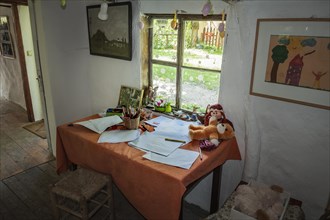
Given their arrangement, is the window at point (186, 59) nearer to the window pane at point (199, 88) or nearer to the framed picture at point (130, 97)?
the window pane at point (199, 88)

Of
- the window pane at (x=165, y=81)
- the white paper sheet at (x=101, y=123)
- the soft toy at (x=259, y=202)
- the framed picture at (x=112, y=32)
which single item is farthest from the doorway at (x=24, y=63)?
the soft toy at (x=259, y=202)

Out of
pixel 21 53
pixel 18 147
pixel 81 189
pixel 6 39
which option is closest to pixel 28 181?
Result: pixel 18 147

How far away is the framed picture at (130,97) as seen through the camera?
241 centimetres

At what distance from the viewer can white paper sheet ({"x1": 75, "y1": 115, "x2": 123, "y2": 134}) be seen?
1.93 m

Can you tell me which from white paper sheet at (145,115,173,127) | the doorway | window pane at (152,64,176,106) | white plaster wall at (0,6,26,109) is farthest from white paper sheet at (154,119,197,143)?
white plaster wall at (0,6,26,109)

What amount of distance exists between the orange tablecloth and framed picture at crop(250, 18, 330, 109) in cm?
51

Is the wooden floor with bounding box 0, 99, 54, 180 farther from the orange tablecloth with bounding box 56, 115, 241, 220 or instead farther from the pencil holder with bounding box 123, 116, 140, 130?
the pencil holder with bounding box 123, 116, 140, 130

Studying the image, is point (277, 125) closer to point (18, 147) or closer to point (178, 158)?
point (178, 158)

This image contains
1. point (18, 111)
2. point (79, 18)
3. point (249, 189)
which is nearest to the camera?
point (249, 189)

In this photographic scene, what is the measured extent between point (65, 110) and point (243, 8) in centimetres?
224

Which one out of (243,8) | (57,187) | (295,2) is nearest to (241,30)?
(243,8)

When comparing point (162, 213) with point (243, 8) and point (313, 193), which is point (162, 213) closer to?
point (313, 193)

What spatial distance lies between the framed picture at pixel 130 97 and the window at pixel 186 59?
Result: 182 mm

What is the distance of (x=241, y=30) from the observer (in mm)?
1692
